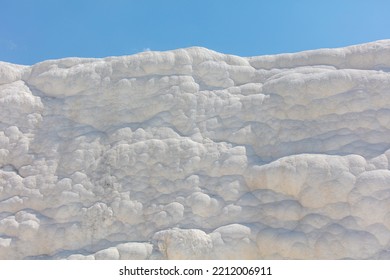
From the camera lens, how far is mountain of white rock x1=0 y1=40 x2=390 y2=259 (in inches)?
221

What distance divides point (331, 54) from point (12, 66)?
510cm

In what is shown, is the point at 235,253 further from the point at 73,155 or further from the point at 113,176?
the point at 73,155

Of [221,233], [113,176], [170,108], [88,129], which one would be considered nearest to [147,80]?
[170,108]

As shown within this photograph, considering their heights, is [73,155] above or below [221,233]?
above

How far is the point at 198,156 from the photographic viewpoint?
251 inches

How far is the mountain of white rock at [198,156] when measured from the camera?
5609 millimetres

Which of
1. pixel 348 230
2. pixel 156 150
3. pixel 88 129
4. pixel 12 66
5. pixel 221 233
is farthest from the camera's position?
pixel 12 66

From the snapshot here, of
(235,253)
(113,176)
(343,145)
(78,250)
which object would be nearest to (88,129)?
(113,176)

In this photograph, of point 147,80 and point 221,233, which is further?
point 147,80

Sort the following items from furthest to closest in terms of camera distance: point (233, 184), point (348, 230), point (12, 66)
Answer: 1. point (12, 66)
2. point (233, 184)
3. point (348, 230)

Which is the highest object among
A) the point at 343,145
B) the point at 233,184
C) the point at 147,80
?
the point at 147,80

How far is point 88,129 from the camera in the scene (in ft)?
22.9

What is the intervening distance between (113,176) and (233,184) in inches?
65.4

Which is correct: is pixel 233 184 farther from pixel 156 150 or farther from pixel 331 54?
pixel 331 54
